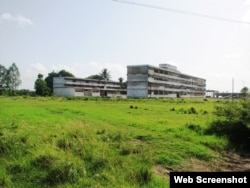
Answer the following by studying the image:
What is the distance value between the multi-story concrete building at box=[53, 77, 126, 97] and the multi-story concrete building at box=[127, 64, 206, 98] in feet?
79.8

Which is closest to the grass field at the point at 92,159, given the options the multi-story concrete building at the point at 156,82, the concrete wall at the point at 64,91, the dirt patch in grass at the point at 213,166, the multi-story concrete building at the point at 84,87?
the dirt patch in grass at the point at 213,166

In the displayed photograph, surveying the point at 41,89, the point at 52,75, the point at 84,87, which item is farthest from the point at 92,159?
the point at 52,75

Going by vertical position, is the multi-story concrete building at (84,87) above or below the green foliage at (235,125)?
above

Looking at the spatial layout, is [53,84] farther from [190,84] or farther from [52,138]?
[52,138]

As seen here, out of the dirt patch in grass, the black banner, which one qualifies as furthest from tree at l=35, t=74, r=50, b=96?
the black banner

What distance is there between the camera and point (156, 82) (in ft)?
314

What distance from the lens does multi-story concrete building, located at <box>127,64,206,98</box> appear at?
91188 mm

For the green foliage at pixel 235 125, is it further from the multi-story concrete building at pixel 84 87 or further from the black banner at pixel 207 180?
the multi-story concrete building at pixel 84 87

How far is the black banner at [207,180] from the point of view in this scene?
19.6 ft

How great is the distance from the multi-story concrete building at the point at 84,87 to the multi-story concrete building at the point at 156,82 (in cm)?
2433

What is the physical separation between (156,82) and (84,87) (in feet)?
108

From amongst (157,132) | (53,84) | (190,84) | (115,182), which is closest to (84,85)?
(53,84)

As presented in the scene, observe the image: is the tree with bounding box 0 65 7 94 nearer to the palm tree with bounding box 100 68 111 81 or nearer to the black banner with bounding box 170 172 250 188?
the palm tree with bounding box 100 68 111 81

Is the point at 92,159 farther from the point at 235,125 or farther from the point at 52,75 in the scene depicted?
the point at 52,75
